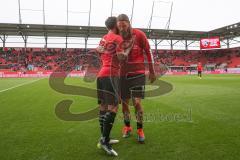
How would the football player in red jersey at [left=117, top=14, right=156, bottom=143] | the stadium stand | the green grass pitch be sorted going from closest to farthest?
the green grass pitch, the football player in red jersey at [left=117, top=14, right=156, bottom=143], the stadium stand

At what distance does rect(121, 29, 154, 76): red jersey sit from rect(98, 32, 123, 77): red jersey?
0.46 metres

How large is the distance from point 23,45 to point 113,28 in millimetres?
47573

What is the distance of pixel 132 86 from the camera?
4406 mm

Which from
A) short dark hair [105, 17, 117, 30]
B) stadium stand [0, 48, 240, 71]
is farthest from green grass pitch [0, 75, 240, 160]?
stadium stand [0, 48, 240, 71]

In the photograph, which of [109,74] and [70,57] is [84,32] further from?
[109,74]

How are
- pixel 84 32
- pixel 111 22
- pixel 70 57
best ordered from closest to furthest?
pixel 111 22, pixel 70 57, pixel 84 32

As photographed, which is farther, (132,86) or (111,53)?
(132,86)

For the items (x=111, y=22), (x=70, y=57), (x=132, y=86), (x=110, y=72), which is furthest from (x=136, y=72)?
(x=70, y=57)

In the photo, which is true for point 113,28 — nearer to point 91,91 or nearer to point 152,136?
point 152,136

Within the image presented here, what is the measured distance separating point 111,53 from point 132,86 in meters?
0.80

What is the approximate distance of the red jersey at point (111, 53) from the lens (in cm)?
382

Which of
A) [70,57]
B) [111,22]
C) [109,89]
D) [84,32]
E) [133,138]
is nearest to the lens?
[109,89]

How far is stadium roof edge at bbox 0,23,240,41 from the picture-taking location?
4278 centimetres

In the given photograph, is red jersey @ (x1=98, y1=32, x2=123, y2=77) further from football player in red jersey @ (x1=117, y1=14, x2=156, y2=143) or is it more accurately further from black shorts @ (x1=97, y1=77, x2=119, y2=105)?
football player in red jersey @ (x1=117, y1=14, x2=156, y2=143)
